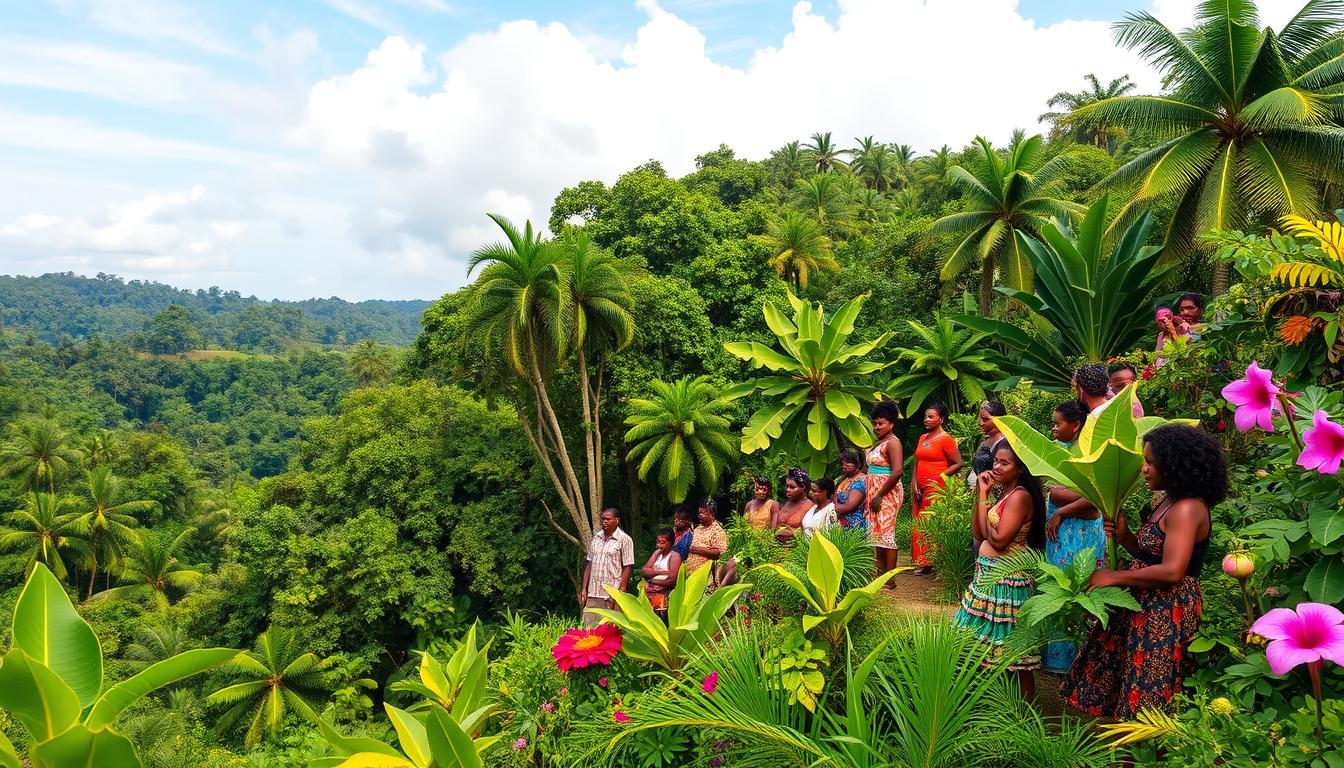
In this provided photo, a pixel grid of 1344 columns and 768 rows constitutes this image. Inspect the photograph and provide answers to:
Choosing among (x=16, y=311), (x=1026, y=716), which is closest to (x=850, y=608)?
(x=1026, y=716)

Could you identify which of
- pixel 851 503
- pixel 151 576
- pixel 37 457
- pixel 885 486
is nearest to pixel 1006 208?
pixel 885 486

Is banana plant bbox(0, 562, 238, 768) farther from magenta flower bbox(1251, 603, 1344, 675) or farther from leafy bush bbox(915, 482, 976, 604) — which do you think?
leafy bush bbox(915, 482, 976, 604)

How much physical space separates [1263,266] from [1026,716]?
88.1 inches

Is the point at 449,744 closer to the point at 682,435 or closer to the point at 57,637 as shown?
the point at 57,637

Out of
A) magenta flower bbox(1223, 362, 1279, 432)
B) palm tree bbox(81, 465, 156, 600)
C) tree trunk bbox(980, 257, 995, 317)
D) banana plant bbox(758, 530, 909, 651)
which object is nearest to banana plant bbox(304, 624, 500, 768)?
banana plant bbox(758, 530, 909, 651)

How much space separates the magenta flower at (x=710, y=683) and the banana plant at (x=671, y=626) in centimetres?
26

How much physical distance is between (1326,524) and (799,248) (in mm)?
19068

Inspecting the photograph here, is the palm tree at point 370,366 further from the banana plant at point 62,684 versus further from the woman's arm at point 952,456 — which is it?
the banana plant at point 62,684

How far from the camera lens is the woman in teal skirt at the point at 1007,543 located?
3221mm

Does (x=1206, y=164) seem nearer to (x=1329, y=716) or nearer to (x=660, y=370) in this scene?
(x=660, y=370)

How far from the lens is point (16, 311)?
493 ft

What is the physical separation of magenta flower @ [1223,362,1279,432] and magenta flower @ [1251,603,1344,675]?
0.99 meters

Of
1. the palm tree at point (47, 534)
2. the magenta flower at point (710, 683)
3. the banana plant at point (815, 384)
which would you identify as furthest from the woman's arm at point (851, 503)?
the palm tree at point (47, 534)

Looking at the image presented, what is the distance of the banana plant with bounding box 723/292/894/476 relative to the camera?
834 centimetres
